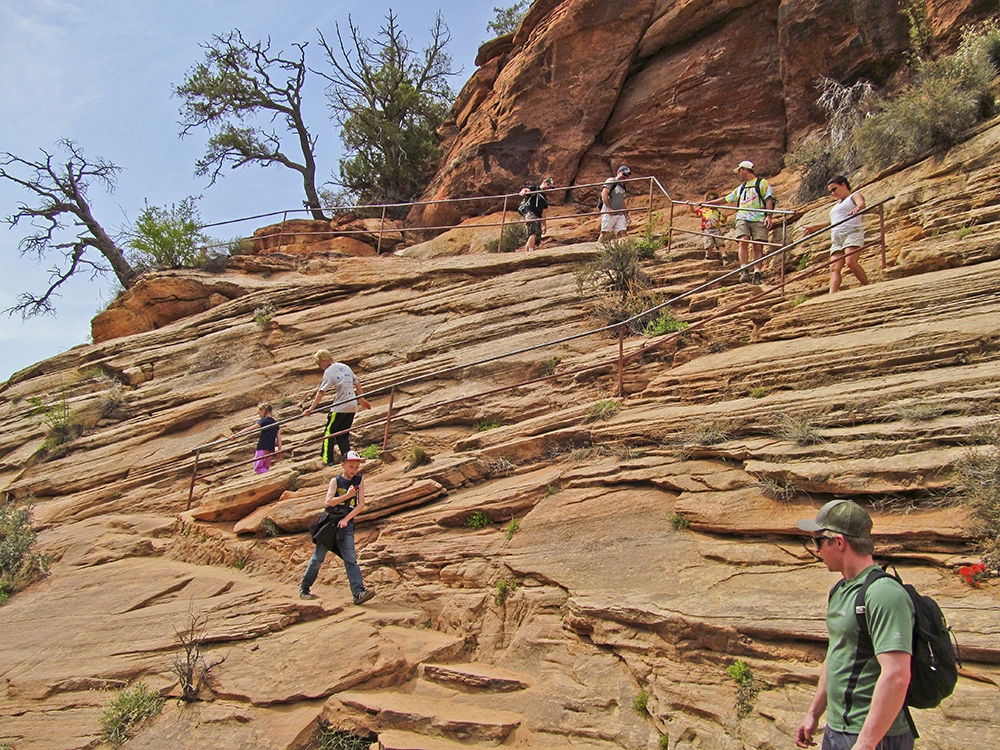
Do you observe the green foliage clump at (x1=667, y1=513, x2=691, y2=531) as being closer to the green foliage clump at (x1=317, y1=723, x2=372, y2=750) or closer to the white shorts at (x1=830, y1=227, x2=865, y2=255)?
the green foliage clump at (x1=317, y1=723, x2=372, y2=750)

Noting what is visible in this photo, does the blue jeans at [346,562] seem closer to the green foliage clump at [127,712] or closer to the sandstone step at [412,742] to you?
the green foliage clump at [127,712]

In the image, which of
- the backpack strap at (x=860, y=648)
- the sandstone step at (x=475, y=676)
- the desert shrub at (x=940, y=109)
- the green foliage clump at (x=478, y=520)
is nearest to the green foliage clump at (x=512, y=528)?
the green foliage clump at (x=478, y=520)

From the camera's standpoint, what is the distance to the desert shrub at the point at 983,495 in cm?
460

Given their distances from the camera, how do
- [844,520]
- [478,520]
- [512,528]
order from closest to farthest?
[844,520], [512,528], [478,520]

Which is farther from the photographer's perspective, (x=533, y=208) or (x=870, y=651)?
(x=533, y=208)

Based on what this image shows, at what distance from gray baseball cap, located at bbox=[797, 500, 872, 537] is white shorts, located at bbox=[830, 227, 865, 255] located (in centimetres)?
679

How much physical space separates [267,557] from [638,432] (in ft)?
16.9

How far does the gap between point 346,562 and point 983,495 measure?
5.93m

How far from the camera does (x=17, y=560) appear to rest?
9.57 meters

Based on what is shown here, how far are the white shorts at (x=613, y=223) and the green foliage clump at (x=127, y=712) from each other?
11.3 meters

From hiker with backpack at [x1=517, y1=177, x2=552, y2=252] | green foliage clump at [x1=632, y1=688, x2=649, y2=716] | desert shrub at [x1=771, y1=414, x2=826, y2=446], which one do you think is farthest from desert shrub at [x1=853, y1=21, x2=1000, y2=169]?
green foliage clump at [x1=632, y1=688, x2=649, y2=716]

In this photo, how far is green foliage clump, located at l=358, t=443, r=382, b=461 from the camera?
396 inches

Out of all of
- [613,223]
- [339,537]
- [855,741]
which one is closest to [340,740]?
[339,537]

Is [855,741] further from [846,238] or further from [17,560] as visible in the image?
[17,560]
